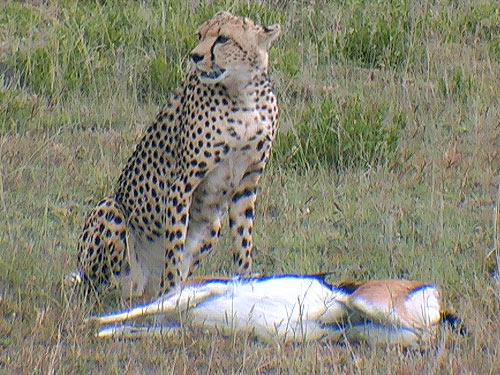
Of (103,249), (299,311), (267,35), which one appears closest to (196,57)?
(267,35)

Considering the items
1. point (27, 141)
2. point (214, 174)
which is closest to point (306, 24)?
point (27, 141)

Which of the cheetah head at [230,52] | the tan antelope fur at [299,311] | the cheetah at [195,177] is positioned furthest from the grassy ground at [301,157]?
the cheetah head at [230,52]

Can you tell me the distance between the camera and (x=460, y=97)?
6367 millimetres

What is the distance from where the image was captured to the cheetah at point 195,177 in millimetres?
4469

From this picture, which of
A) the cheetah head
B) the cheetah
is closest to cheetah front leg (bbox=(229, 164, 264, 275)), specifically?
the cheetah

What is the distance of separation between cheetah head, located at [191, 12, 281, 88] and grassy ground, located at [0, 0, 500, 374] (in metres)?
0.73

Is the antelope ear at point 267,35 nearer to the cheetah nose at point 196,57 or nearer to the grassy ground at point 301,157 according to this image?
the cheetah nose at point 196,57

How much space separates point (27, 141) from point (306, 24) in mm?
2131

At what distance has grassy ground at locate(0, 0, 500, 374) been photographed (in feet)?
12.6

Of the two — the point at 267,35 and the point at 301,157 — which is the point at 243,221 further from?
the point at 301,157

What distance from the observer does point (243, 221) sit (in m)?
4.59

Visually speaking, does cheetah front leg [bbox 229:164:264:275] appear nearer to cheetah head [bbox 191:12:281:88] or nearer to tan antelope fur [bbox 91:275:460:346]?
cheetah head [bbox 191:12:281:88]

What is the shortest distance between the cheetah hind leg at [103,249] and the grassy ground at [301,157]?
5.1 inches

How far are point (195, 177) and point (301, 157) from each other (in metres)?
1.33
